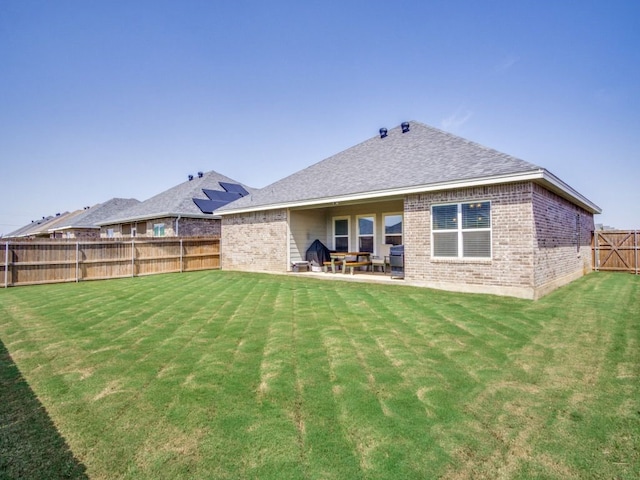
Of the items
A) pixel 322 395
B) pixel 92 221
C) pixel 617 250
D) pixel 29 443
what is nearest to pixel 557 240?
pixel 617 250

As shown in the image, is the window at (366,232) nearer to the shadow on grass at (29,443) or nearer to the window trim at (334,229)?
the window trim at (334,229)

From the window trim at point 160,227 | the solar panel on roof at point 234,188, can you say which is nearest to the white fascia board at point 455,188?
the window trim at point 160,227

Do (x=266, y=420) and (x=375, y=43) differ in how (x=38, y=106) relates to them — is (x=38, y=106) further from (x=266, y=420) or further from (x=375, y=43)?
(x=266, y=420)

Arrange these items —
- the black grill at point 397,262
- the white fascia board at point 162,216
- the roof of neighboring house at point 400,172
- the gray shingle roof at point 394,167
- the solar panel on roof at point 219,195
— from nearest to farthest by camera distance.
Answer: the roof of neighboring house at point 400,172, the gray shingle roof at point 394,167, the black grill at point 397,262, the white fascia board at point 162,216, the solar panel on roof at point 219,195

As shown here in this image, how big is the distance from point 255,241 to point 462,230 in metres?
9.32

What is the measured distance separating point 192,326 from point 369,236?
32.2ft

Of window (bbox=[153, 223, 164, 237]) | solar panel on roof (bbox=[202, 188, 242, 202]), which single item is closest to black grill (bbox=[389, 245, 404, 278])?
solar panel on roof (bbox=[202, 188, 242, 202])

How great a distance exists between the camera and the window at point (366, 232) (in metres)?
14.4

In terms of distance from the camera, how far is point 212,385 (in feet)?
11.6

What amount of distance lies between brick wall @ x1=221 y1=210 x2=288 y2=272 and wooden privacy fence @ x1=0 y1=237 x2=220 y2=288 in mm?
1433

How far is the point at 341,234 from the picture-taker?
15359 millimetres

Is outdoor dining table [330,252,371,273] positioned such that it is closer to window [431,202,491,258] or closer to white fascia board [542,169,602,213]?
window [431,202,491,258]

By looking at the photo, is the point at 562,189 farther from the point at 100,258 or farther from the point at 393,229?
the point at 100,258

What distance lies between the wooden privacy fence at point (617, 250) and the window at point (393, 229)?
10661mm
